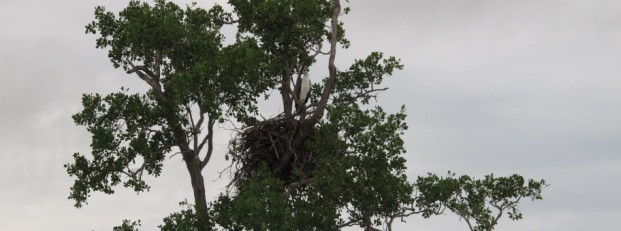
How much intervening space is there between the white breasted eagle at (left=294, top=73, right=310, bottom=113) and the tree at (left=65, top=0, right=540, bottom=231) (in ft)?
0.73

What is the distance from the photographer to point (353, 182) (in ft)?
74.3

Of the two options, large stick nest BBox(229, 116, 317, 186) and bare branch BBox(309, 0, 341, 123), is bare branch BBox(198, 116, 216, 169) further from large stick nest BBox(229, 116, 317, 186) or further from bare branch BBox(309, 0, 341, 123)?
bare branch BBox(309, 0, 341, 123)

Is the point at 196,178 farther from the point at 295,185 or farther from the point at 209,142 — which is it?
the point at 295,185

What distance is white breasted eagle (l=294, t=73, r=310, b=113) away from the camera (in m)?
26.1

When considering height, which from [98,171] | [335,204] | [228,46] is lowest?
[335,204]

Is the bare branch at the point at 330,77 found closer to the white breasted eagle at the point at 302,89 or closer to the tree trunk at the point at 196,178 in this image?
the white breasted eagle at the point at 302,89

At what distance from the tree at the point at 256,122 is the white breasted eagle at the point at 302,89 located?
223 millimetres

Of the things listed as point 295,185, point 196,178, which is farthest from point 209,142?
point 295,185

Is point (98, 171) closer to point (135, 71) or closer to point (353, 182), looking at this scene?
point (135, 71)

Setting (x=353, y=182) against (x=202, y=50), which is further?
(x=202, y=50)

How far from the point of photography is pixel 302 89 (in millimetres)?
26234

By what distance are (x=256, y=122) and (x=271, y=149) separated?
0.70 meters

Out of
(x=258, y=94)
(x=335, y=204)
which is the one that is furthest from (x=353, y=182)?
(x=258, y=94)

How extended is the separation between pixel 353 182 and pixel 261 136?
3.73 meters
